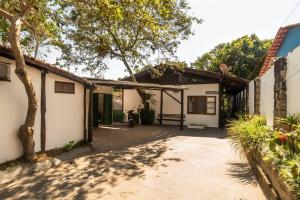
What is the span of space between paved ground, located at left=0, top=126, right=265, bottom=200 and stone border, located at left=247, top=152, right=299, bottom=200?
21cm

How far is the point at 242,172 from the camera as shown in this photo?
7.32 m

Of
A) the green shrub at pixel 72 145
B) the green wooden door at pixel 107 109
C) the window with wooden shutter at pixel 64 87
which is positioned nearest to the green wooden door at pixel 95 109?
the green wooden door at pixel 107 109

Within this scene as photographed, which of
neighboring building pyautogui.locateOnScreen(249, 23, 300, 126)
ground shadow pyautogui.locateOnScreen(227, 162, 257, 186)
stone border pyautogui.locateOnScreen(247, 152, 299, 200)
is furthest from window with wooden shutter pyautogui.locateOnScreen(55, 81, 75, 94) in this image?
neighboring building pyautogui.locateOnScreen(249, 23, 300, 126)

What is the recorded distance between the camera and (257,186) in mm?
6160

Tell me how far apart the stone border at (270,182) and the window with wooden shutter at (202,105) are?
11574mm

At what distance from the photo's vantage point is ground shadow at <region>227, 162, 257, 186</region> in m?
6.61

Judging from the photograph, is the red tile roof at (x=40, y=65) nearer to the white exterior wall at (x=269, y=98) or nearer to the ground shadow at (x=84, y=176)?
the ground shadow at (x=84, y=176)

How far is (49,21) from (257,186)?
9459 mm

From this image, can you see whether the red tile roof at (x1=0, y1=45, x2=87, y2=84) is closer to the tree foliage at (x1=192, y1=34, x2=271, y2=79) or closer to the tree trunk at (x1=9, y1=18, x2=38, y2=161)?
the tree trunk at (x1=9, y1=18, x2=38, y2=161)

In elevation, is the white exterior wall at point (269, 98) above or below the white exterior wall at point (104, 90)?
below

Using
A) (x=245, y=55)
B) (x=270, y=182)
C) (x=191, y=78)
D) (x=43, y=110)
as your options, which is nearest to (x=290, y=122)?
(x=270, y=182)

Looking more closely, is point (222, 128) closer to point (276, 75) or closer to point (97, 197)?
point (276, 75)

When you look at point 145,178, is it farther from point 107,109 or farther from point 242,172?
point 107,109

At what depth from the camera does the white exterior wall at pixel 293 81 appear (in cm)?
645
